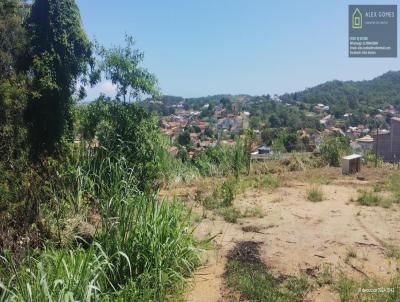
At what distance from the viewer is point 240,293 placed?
3.78 m

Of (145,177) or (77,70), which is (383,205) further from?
(77,70)

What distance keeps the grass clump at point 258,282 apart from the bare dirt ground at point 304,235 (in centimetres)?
9

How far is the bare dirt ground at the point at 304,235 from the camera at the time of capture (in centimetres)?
415

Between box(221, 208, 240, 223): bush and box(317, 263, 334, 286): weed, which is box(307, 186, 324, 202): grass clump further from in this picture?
box(317, 263, 334, 286): weed

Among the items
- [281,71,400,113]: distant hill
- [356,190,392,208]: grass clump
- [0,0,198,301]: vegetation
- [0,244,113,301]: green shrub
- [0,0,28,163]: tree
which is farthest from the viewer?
[281,71,400,113]: distant hill

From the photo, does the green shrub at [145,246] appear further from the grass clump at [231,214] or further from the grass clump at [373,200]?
the grass clump at [373,200]

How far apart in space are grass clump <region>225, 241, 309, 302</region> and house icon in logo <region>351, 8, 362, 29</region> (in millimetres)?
5158

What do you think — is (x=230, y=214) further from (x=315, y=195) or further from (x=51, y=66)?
(x=51, y=66)

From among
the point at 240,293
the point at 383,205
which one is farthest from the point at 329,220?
the point at 240,293

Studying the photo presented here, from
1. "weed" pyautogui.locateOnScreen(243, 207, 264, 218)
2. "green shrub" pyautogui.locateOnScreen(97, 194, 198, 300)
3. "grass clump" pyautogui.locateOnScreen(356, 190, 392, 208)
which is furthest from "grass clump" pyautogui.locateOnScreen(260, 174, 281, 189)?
"green shrub" pyautogui.locateOnScreen(97, 194, 198, 300)

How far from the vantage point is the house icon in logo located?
780cm

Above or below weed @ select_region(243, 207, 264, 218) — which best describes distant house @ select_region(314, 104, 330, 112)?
above

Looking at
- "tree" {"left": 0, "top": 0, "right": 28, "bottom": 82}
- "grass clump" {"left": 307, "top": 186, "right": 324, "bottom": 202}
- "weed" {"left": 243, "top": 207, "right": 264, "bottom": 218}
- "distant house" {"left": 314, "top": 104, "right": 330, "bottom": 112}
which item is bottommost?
"weed" {"left": 243, "top": 207, "right": 264, "bottom": 218}

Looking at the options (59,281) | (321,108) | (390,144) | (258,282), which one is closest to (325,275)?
(258,282)
